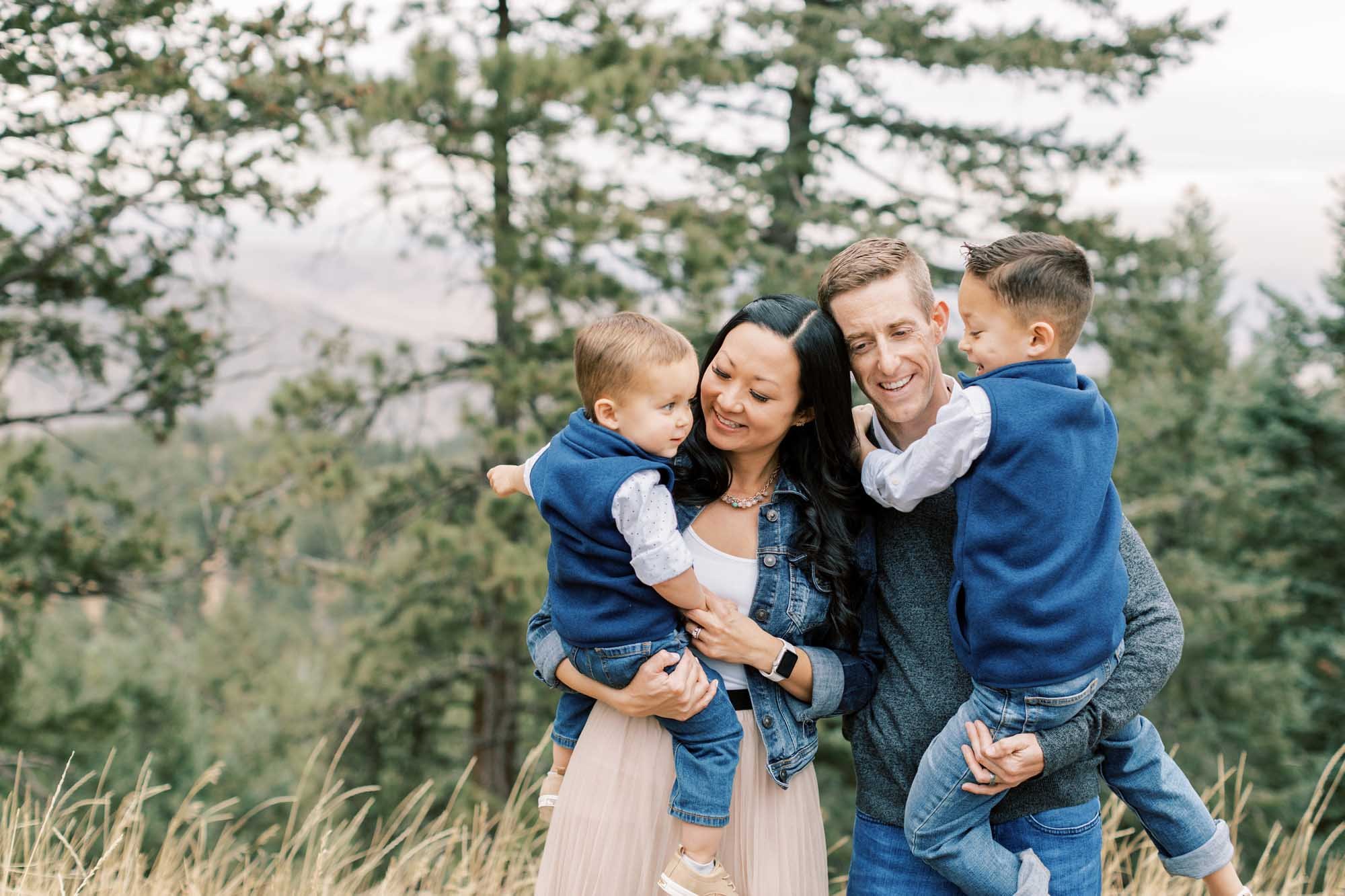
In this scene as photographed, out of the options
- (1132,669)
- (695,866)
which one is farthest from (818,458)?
(695,866)

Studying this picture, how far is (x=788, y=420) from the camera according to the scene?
6.73 ft

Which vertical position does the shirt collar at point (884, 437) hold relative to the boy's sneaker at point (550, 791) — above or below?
above

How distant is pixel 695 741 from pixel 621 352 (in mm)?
774

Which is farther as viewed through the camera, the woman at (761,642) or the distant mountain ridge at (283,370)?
the distant mountain ridge at (283,370)

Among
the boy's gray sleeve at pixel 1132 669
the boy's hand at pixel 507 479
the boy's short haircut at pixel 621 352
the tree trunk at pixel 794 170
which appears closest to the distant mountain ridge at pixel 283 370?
the tree trunk at pixel 794 170

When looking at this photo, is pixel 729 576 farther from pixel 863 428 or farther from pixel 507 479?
pixel 507 479

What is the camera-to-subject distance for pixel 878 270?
2051mm

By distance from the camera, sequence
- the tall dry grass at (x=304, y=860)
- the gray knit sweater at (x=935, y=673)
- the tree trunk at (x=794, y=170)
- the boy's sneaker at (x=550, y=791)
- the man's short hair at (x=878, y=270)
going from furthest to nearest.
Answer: the tree trunk at (x=794, y=170), the tall dry grass at (x=304, y=860), the boy's sneaker at (x=550, y=791), the man's short hair at (x=878, y=270), the gray knit sweater at (x=935, y=673)

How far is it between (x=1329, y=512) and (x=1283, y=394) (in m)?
1.59

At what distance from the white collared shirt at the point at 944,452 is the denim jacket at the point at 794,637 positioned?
0.24m

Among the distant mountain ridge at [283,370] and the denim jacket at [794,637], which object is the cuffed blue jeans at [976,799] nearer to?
the denim jacket at [794,637]

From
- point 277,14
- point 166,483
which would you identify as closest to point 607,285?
point 277,14

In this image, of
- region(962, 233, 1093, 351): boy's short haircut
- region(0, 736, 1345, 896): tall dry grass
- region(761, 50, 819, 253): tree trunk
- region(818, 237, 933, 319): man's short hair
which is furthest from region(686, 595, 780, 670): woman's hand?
region(761, 50, 819, 253): tree trunk

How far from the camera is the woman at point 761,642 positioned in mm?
1988
